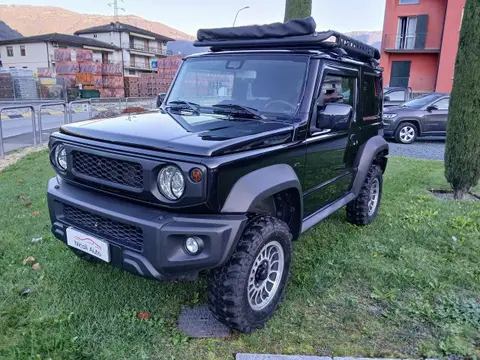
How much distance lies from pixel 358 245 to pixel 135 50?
62.1 m

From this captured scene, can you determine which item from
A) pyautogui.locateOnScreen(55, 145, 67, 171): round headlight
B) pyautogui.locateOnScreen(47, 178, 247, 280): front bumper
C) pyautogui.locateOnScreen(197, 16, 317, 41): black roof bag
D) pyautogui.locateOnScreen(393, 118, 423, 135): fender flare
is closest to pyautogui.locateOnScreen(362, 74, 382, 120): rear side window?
pyautogui.locateOnScreen(197, 16, 317, 41): black roof bag

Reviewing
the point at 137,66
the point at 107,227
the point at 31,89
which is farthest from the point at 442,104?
the point at 137,66

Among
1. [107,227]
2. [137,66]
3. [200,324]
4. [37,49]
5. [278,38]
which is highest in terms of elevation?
[37,49]

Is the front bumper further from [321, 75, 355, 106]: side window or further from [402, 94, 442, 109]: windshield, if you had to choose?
[402, 94, 442, 109]: windshield

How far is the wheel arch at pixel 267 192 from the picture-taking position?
2439 millimetres

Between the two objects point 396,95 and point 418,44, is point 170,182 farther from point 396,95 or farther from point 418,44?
point 418,44

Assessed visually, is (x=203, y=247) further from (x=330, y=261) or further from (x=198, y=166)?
(x=330, y=261)

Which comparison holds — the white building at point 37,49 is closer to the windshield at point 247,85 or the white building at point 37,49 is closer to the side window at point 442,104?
the side window at point 442,104

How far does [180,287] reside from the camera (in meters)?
3.32

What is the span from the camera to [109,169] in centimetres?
262

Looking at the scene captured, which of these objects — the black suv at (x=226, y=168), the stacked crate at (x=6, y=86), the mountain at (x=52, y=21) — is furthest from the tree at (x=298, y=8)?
the mountain at (x=52, y=21)

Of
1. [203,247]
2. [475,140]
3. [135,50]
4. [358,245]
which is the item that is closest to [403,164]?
[475,140]

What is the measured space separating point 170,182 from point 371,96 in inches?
127

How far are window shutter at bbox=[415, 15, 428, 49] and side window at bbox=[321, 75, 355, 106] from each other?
28421 mm
